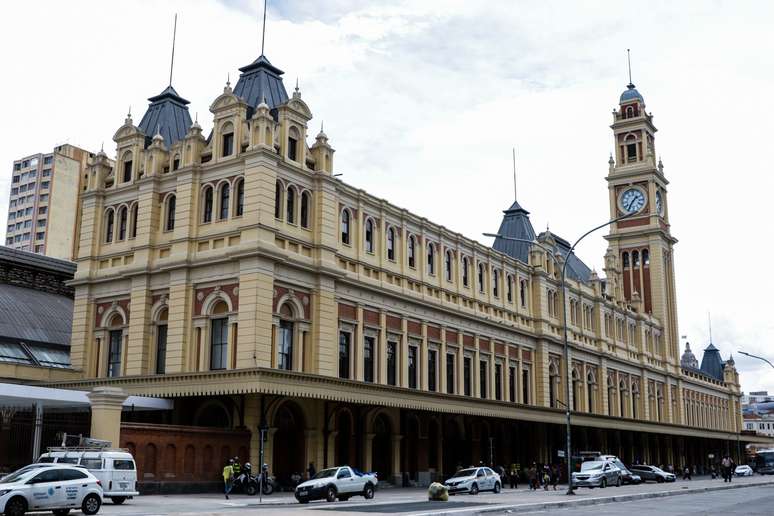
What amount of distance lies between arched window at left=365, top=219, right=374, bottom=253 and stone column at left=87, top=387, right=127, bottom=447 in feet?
59.4

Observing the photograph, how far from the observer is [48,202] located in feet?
427

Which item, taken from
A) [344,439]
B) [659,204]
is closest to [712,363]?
[659,204]

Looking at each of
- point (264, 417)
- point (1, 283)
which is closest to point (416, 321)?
point (264, 417)

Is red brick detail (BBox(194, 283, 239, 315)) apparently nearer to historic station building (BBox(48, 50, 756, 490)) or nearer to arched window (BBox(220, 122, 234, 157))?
historic station building (BBox(48, 50, 756, 490))

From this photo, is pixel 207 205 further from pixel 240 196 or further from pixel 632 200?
pixel 632 200

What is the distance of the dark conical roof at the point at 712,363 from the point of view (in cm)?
13050

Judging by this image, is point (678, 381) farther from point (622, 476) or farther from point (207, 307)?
point (207, 307)

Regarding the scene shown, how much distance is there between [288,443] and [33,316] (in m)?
17.9

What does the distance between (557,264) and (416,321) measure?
72.5ft

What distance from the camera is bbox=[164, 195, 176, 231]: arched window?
46.9 meters

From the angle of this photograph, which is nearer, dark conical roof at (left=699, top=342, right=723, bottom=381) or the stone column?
the stone column

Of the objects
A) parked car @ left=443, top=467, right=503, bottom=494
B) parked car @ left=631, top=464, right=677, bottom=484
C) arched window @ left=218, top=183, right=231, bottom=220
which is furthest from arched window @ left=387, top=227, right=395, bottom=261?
parked car @ left=631, top=464, right=677, bottom=484

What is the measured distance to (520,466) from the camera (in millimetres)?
63031

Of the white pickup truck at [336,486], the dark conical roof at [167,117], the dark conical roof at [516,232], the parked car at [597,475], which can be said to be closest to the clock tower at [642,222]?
the dark conical roof at [516,232]
